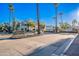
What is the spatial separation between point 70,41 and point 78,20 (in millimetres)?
298

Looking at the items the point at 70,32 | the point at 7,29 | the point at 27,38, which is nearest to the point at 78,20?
the point at 70,32

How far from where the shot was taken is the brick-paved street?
3.44m

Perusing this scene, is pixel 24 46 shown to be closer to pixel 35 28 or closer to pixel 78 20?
pixel 35 28

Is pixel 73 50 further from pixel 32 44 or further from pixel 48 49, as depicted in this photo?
pixel 32 44

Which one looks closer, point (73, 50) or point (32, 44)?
point (73, 50)

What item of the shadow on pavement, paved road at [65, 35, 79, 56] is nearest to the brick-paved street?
the shadow on pavement

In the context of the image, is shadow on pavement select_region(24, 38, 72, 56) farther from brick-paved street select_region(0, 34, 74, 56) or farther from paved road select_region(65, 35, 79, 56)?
paved road select_region(65, 35, 79, 56)

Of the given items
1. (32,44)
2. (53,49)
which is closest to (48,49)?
(53,49)

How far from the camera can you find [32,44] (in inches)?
138

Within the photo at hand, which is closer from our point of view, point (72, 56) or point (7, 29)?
point (72, 56)

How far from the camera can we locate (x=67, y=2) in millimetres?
3424

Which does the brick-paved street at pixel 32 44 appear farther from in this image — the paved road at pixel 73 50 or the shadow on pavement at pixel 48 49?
the paved road at pixel 73 50

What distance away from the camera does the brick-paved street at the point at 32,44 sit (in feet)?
11.3

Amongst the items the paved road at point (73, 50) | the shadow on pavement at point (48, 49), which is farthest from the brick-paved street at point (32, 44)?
the paved road at point (73, 50)
